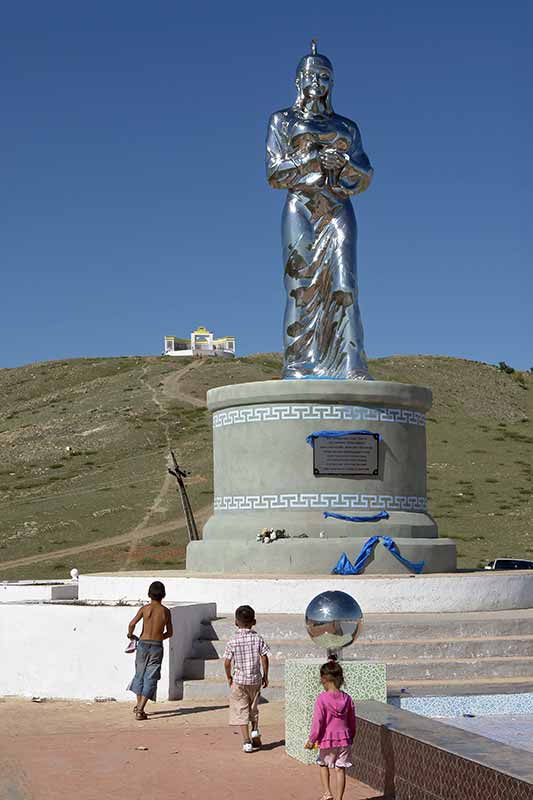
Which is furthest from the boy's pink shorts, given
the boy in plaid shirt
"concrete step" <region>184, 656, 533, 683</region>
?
"concrete step" <region>184, 656, 533, 683</region>

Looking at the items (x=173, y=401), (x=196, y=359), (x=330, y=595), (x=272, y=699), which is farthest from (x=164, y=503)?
(x=196, y=359)

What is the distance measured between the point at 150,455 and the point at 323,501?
43.4 meters

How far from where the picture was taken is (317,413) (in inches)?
586

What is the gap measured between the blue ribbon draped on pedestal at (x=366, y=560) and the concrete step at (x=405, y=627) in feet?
4.68

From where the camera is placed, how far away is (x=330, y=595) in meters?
8.20

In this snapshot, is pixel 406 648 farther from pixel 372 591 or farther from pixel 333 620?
pixel 333 620

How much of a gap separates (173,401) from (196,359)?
2034 centimetres

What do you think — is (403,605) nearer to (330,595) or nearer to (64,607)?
(64,607)

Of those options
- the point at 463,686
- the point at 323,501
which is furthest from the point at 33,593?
the point at 463,686

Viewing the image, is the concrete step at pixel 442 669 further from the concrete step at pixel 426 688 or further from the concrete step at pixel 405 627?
the concrete step at pixel 405 627

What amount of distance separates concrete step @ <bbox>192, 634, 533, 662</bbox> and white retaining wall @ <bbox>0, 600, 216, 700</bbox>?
350 mm

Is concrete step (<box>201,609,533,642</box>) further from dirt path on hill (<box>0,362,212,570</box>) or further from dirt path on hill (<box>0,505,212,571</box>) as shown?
dirt path on hill (<box>0,505,212,571</box>)

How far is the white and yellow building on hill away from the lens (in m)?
96.8

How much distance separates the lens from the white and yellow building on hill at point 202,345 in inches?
3812
